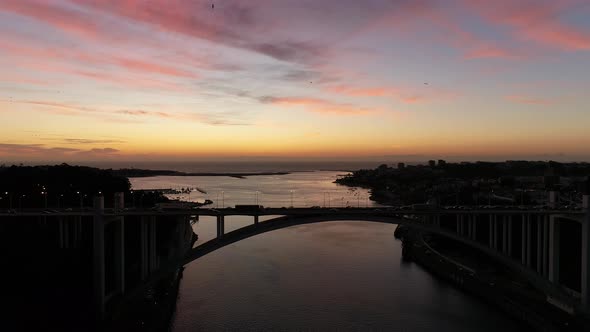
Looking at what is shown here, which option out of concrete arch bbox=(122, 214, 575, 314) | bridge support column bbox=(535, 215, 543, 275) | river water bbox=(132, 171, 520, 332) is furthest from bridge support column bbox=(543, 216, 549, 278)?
river water bbox=(132, 171, 520, 332)

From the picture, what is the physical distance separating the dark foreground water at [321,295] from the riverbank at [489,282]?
501 millimetres

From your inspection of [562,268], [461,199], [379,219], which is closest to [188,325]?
[379,219]

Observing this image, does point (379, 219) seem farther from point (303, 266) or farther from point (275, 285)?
point (303, 266)

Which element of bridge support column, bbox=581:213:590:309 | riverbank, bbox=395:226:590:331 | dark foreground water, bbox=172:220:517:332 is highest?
bridge support column, bbox=581:213:590:309

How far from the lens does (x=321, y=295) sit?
21.0 meters

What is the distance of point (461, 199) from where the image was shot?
1585 inches

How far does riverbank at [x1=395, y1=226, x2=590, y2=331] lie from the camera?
16.7 metres

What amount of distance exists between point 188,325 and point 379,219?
7917 mm

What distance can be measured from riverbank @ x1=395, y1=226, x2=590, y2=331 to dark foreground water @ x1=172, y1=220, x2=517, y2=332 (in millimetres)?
501

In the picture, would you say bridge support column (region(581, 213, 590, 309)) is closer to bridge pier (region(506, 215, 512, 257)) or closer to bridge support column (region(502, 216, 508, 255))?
bridge pier (region(506, 215, 512, 257))

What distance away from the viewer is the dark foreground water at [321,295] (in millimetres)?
17812

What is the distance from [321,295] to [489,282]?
7.27 meters

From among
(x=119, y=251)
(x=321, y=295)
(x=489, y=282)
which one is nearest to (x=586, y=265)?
(x=489, y=282)

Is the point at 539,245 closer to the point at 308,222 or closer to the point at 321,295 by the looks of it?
the point at 308,222
